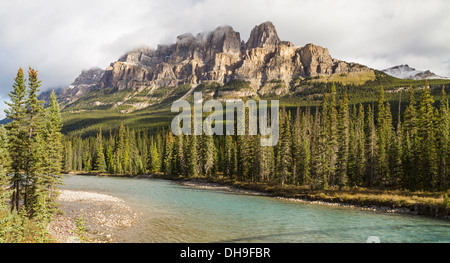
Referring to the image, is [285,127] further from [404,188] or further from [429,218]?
[429,218]

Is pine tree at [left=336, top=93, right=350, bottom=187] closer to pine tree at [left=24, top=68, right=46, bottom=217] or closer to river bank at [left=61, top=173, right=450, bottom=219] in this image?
river bank at [left=61, top=173, right=450, bottom=219]

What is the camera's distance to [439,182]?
148 ft

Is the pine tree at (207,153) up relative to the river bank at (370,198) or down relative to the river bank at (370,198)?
up

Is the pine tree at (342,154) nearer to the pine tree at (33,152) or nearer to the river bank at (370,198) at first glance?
the river bank at (370,198)

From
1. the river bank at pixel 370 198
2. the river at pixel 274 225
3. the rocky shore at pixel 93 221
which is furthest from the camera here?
the river bank at pixel 370 198

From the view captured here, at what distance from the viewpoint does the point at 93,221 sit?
2803cm

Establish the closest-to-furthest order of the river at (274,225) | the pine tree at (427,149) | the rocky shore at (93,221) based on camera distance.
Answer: the rocky shore at (93,221)
the river at (274,225)
the pine tree at (427,149)

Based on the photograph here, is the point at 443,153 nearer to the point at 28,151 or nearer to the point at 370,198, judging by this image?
the point at 370,198

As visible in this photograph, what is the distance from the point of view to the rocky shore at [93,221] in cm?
2156

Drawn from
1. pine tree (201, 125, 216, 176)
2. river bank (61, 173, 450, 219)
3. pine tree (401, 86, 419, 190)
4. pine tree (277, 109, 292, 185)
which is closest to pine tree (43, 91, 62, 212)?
river bank (61, 173, 450, 219)

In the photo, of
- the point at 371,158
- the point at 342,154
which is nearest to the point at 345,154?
the point at 342,154

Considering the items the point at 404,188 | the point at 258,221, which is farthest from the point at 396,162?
the point at 258,221

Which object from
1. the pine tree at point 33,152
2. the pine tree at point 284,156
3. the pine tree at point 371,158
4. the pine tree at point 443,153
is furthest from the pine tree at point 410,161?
the pine tree at point 33,152

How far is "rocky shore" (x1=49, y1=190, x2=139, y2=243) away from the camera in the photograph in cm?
2156
